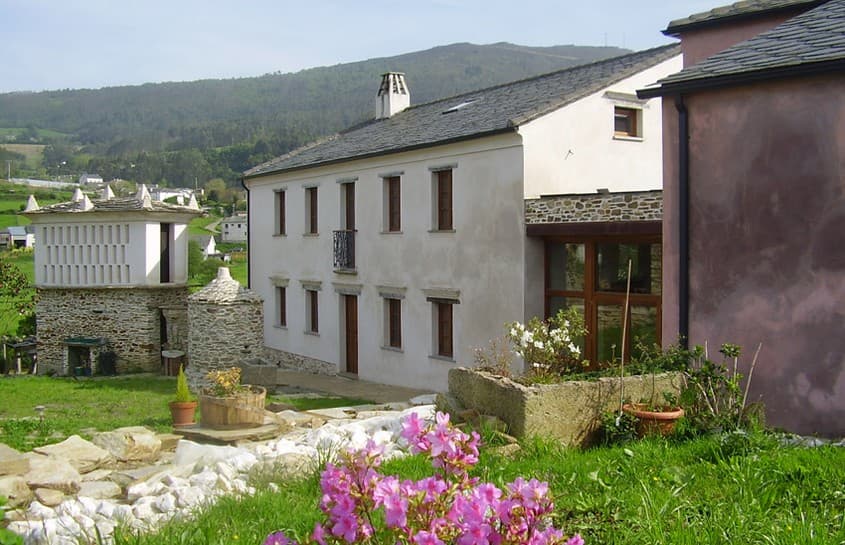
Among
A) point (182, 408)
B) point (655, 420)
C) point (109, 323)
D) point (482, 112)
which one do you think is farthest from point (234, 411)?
point (109, 323)

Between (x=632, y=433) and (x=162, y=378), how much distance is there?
17636 mm

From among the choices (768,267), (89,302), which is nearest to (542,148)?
(768,267)

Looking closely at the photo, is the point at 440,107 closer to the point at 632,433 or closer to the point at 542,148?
the point at 542,148

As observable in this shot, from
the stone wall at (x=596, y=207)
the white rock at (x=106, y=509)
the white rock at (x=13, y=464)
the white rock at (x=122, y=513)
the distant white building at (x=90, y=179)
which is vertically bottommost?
the white rock at (x=13, y=464)

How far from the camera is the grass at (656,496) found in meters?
5.34

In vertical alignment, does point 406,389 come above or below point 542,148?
below

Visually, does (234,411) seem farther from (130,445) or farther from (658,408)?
(658,408)

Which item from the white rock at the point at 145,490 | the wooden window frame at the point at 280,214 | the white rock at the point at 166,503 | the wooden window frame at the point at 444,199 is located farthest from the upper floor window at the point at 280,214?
the white rock at the point at 166,503

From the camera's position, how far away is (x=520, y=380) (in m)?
8.93

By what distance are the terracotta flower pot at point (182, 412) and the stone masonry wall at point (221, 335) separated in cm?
587

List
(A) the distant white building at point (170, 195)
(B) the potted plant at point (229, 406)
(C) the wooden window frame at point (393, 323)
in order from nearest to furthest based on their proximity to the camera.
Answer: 1. (B) the potted plant at point (229, 406)
2. (C) the wooden window frame at point (393, 323)
3. (A) the distant white building at point (170, 195)

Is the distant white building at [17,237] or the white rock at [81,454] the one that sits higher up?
the distant white building at [17,237]

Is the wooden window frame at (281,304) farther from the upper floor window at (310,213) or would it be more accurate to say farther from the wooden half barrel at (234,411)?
the wooden half barrel at (234,411)

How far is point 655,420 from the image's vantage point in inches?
317
